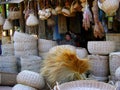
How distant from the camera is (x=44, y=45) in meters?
4.26

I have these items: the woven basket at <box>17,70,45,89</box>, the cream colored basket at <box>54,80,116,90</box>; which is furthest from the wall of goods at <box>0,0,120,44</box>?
the cream colored basket at <box>54,80,116,90</box>

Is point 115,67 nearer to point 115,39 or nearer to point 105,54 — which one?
point 105,54

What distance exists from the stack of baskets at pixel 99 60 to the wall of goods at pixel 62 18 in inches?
9.0

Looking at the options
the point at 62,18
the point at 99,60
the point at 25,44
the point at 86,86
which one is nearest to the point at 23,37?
the point at 25,44

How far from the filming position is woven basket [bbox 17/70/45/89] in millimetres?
3316

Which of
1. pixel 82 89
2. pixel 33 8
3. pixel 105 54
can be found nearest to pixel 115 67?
pixel 105 54

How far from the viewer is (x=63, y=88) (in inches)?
94.8

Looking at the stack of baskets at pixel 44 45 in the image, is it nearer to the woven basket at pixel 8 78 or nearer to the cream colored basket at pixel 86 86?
the woven basket at pixel 8 78

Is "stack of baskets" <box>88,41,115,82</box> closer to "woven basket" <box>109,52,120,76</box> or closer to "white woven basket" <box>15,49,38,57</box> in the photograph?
"woven basket" <box>109,52,120,76</box>

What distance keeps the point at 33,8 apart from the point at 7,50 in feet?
2.63

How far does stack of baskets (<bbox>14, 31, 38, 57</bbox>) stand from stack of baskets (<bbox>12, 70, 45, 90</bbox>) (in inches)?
35.5

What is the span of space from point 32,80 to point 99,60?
0.82 m

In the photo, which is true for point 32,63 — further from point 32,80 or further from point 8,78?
point 32,80

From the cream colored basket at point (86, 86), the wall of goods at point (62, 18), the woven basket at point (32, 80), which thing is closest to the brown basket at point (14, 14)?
the wall of goods at point (62, 18)
